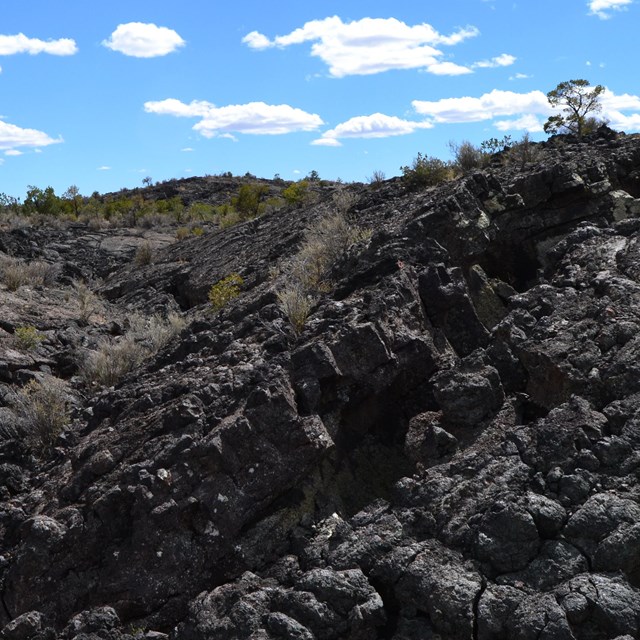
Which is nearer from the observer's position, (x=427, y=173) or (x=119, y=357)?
(x=119, y=357)

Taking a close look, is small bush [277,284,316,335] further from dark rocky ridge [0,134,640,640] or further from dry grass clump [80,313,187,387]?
dry grass clump [80,313,187,387]

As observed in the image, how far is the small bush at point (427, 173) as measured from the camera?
1532 cm

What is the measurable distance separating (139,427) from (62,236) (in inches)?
717

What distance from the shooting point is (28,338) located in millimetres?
11789

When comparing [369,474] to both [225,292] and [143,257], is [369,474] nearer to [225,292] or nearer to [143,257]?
[225,292]

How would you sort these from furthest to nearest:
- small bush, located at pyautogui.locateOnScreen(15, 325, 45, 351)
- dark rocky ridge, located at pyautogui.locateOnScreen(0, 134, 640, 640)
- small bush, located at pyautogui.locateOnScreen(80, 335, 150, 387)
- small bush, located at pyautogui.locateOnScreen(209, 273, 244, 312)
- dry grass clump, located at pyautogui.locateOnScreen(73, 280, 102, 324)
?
dry grass clump, located at pyautogui.locateOnScreen(73, 280, 102, 324) < small bush, located at pyautogui.locateOnScreen(209, 273, 244, 312) < small bush, located at pyautogui.locateOnScreen(15, 325, 45, 351) < small bush, located at pyautogui.locateOnScreen(80, 335, 150, 387) < dark rocky ridge, located at pyautogui.locateOnScreen(0, 134, 640, 640)

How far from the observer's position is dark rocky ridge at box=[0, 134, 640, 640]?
5.51m

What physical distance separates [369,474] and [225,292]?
6213 mm

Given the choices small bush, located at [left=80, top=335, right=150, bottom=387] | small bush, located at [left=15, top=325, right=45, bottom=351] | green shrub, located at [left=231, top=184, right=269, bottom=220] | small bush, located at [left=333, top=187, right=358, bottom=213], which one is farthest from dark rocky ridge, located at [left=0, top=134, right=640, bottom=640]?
green shrub, located at [left=231, top=184, right=269, bottom=220]

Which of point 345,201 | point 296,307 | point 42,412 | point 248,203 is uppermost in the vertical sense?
point 248,203

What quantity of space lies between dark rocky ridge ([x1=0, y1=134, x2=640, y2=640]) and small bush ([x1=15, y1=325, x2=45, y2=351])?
8.54 ft

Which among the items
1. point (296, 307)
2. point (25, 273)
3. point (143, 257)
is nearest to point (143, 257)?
point (143, 257)

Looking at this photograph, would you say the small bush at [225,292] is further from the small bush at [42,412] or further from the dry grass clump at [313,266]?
the small bush at [42,412]

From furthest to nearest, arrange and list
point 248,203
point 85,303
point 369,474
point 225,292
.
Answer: point 248,203
point 85,303
point 225,292
point 369,474
